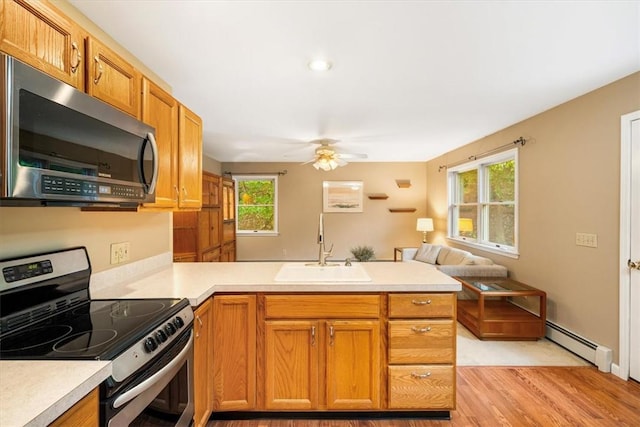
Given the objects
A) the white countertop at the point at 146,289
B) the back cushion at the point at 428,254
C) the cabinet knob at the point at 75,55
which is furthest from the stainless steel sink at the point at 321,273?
the back cushion at the point at 428,254

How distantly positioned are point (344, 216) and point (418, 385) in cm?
471

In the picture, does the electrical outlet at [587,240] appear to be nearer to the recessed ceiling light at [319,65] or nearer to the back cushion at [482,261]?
the back cushion at [482,261]

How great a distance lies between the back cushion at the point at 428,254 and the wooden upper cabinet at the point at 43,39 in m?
5.00

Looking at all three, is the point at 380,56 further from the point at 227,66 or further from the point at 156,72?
the point at 156,72

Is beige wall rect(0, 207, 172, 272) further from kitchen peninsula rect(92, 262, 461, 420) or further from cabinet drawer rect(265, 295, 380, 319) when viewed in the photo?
cabinet drawer rect(265, 295, 380, 319)

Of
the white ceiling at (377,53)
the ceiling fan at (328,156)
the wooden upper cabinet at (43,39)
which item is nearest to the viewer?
the wooden upper cabinet at (43,39)

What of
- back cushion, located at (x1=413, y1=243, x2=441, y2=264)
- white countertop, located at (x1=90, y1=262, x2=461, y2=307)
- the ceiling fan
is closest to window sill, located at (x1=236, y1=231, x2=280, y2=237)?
the ceiling fan

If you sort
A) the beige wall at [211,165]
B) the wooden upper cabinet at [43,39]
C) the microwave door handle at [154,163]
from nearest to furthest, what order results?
the wooden upper cabinet at [43,39] → the microwave door handle at [154,163] → the beige wall at [211,165]

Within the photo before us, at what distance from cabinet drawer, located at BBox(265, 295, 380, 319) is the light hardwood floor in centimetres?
71

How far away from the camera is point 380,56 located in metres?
2.00

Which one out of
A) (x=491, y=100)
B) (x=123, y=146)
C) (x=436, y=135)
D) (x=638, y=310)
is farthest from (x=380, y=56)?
(x=638, y=310)

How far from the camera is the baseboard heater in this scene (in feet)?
7.93

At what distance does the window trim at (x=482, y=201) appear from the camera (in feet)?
11.7

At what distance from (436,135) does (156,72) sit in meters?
3.51
